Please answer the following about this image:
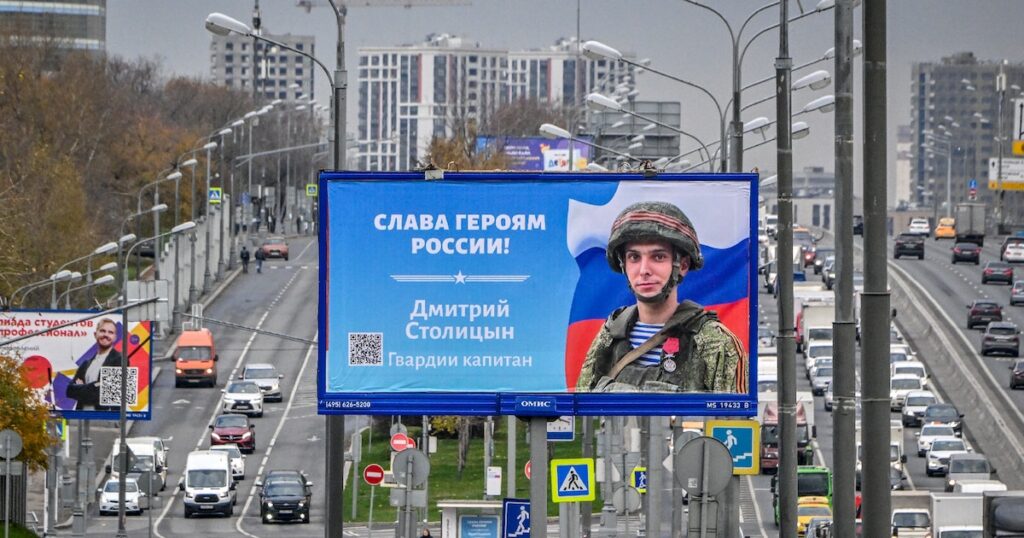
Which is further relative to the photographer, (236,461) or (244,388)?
(244,388)

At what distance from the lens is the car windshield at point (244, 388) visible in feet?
256

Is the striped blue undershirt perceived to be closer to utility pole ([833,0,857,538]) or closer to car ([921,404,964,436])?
utility pole ([833,0,857,538])

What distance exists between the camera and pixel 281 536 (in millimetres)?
56812

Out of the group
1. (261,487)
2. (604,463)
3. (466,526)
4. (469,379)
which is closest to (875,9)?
(469,379)

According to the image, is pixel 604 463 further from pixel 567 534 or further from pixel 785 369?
pixel 785 369

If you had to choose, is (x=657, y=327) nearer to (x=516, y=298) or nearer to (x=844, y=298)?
(x=516, y=298)

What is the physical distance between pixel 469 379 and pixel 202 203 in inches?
4333

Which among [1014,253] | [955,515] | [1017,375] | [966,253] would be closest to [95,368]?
[955,515]

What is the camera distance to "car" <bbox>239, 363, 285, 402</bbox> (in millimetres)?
82062

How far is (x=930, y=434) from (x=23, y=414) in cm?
3040

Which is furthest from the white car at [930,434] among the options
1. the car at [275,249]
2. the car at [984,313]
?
the car at [275,249]

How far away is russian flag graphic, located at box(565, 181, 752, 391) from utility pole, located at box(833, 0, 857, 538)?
6.15 meters

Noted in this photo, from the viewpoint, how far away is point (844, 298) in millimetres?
18734

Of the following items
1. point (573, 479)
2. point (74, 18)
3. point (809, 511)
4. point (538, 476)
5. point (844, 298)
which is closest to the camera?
point (844, 298)
